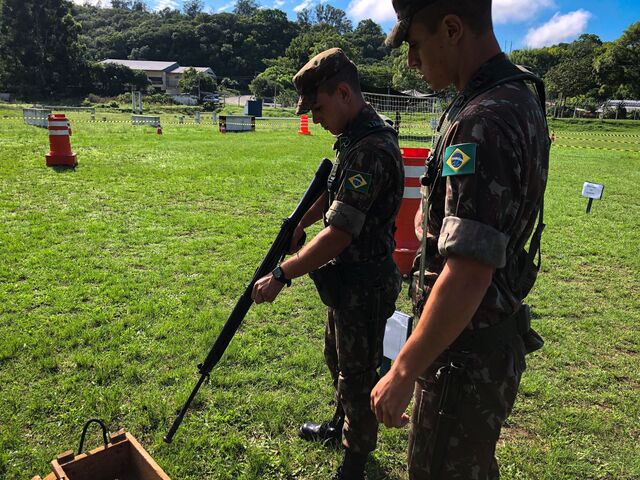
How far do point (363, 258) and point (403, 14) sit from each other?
1315mm

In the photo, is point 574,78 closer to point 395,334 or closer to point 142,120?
point 142,120

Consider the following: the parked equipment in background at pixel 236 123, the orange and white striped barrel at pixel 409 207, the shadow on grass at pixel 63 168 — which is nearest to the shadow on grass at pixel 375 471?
the orange and white striped barrel at pixel 409 207

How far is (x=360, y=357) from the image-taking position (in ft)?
8.68

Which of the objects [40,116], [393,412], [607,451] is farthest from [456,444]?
[40,116]

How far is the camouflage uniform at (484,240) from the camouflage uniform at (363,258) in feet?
1.86

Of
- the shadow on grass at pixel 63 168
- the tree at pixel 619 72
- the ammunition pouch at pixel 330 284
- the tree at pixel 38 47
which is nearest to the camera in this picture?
the ammunition pouch at pixel 330 284

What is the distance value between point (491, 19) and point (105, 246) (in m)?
6.04

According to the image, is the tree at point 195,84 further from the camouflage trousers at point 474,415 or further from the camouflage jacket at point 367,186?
the camouflage trousers at point 474,415

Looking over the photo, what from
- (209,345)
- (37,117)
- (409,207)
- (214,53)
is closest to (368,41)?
(214,53)

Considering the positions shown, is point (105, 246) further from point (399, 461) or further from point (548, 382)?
point (548, 382)

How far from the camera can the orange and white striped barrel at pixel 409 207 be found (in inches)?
206

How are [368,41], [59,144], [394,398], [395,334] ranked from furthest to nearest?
1. [368,41]
2. [59,144]
3. [395,334]
4. [394,398]

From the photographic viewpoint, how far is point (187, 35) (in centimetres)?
13338

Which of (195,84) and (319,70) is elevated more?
(195,84)
